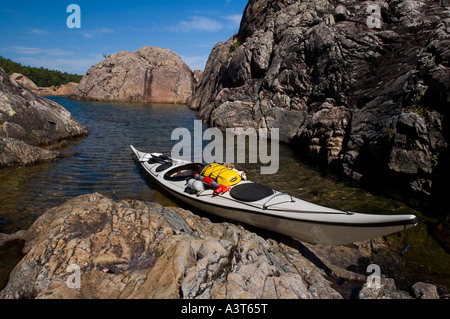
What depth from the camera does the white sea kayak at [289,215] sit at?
194 inches

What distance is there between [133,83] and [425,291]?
140ft

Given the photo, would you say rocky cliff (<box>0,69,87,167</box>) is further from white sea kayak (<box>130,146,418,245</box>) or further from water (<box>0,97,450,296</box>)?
white sea kayak (<box>130,146,418,245</box>)

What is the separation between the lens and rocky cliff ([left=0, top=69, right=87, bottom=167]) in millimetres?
10961

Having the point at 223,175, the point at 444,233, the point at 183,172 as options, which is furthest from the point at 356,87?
the point at 183,172

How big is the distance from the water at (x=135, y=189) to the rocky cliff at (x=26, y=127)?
2.65 ft

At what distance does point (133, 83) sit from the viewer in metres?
40.8

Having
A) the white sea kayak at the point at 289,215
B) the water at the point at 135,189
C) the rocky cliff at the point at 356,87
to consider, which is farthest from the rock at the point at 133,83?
the white sea kayak at the point at 289,215

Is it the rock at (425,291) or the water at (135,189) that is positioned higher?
the water at (135,189)

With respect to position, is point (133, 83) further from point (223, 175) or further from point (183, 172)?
point (223, 175)

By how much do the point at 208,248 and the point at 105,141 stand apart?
13803 mm

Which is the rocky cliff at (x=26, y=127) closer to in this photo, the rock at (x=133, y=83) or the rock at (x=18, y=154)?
the rock at (x=18, y=154)

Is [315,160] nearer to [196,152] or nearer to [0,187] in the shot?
[196,152]

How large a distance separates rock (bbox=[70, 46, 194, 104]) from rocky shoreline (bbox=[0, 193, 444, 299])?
37.6 metres
